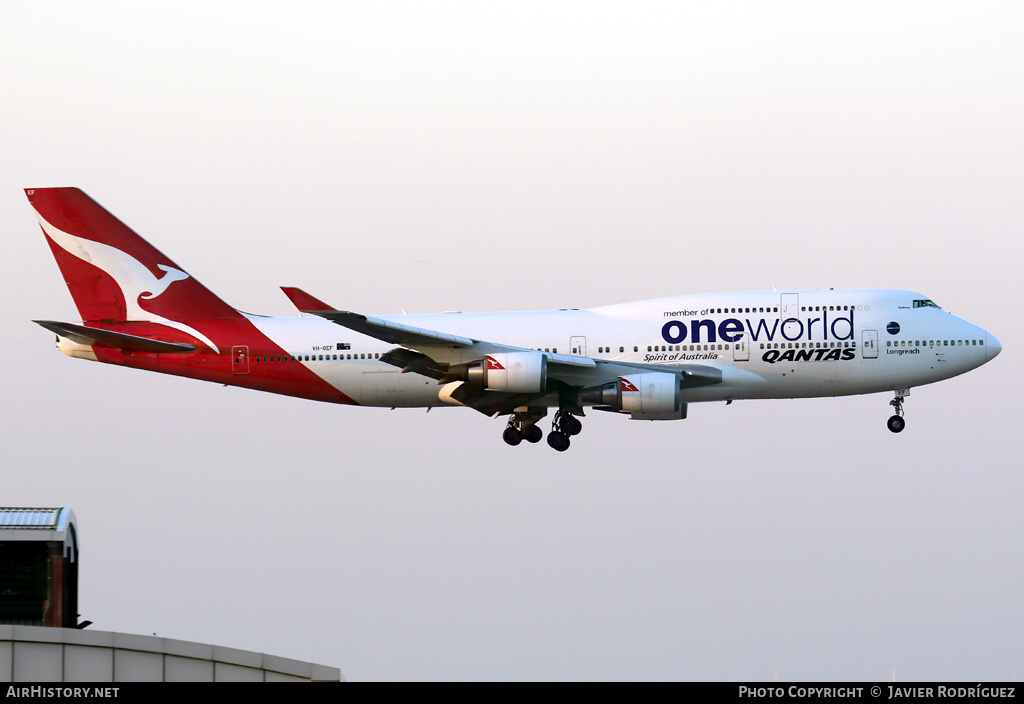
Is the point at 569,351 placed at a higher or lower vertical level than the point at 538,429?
higher

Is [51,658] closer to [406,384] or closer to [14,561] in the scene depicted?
[14,561]

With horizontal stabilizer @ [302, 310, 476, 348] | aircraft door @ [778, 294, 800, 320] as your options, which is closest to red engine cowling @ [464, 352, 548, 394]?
horizontal stabilizer @ [302, 310, 476, 348]

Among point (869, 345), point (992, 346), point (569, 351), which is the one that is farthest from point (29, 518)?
point (992, 346)

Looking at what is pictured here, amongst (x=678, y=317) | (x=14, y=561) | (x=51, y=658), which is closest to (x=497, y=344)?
(x=678, y=317)

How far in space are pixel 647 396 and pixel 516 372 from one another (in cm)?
418

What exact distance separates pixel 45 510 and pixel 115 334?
38.5 ft

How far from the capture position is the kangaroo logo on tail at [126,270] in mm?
52188

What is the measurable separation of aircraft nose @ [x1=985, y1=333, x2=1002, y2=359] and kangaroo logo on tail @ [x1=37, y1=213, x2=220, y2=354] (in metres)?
27.7

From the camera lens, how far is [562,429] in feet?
163

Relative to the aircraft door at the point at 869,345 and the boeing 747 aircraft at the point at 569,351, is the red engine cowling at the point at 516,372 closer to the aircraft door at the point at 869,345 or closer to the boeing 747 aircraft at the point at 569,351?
the boeing 747 aircraft at the point at 569,351

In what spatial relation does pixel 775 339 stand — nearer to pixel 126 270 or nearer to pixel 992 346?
pixel 992 346

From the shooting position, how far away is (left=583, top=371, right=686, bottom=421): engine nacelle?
46.0 metres

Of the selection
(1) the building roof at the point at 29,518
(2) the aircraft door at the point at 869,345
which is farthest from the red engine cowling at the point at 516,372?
(1) the building roof at the point at 29,518

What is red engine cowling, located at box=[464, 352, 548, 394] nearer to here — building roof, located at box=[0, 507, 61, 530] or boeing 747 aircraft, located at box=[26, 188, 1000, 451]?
boeing 747 aircraft, located at box=[26, 188, 1000, 451]
